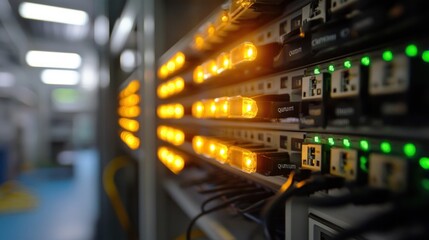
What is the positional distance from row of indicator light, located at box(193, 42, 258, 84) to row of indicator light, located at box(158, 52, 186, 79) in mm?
93

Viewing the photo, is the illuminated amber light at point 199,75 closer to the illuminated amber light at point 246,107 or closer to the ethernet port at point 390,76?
the illuminated amber light at point 246,107

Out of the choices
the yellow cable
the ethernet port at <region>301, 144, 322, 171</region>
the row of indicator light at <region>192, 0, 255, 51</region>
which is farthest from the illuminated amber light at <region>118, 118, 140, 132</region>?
the ethernet port at <region>301, 144, 322, 171</region>

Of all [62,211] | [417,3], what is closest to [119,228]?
[62,211]

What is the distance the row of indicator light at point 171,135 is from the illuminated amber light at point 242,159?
0.37m

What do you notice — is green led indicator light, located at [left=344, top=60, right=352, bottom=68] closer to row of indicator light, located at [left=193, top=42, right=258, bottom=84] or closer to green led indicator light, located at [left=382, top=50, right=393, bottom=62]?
green led indicator light, located at [left=382, top=50, right=393, bottom=62]

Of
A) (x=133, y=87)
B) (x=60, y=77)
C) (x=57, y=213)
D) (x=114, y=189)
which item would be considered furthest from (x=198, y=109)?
(x=60, y=77)

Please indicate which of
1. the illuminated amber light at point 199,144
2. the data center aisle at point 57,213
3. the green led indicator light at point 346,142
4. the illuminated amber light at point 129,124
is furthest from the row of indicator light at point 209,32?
the data center aisle at point 57,213

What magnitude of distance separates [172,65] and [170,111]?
0.61ft

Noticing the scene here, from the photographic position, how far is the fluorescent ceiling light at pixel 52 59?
6.64 m

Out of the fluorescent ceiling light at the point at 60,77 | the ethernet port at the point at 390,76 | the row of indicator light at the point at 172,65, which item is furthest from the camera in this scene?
the fluorescent ceiling light at the point at 60,77

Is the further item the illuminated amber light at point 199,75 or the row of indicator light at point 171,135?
the row of indicator light at point 171,135

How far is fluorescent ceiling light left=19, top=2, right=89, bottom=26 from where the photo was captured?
412 centimetres

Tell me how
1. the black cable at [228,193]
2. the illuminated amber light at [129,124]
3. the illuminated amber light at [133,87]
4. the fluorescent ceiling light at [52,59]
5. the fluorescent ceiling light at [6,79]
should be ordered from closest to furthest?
the black cable at [228,193]
the illuminated amber light at [133,87]
the illuminated amber light at [129,124]
the fluorescent ceiling light at [6,79]
the fluorescent ceiling light at [52,59]

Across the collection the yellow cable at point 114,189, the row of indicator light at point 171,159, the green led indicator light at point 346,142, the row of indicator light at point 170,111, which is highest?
the row of indicator light at point 170,111
